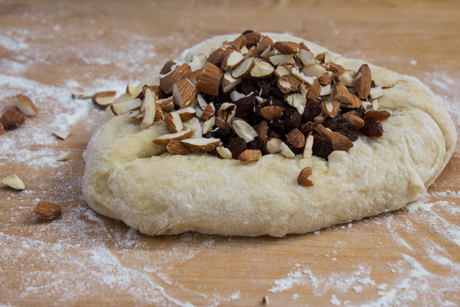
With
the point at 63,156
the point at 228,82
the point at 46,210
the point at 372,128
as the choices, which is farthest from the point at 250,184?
the point at 63,156

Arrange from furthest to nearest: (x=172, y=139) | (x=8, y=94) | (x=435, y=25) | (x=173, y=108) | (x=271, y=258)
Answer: (x=435, y=25), (x=8, y=94), (x=173, y=108), (x=172, y=139), (x=271, y=258)

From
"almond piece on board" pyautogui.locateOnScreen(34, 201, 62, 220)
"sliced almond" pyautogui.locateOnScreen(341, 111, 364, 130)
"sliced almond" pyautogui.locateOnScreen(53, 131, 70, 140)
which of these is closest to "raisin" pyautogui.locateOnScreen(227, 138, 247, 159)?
"sliced almond" pyautogui.locateOnScreen(341, 111, 364, 130)

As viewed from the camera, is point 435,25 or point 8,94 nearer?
point 8,94

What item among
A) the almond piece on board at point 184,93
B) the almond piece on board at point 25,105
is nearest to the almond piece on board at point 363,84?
the almond piece on board at point 184,93

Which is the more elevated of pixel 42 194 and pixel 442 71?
pixel 442 71

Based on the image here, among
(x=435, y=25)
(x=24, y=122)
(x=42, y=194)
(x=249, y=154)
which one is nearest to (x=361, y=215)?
(x=249, y=154)

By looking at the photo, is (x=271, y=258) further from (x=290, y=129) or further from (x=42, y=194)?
(x=42, y=194)
